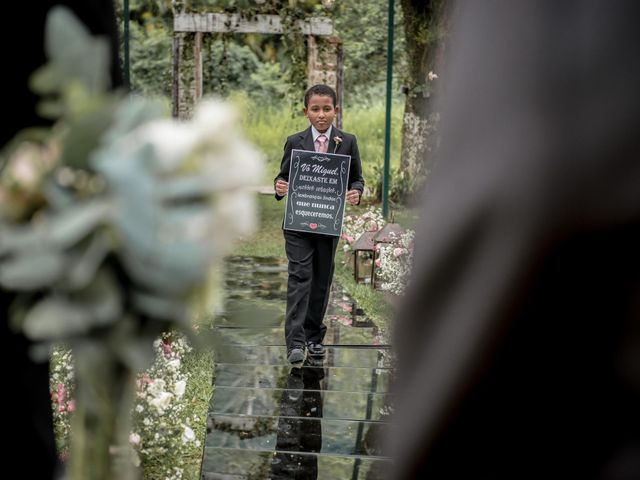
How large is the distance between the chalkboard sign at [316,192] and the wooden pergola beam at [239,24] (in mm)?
7817

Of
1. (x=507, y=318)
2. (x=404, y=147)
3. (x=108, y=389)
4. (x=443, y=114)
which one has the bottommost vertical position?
(x=404, y=147)

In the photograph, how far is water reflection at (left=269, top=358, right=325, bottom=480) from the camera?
532 cm

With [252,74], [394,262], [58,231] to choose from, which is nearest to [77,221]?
[58,231]

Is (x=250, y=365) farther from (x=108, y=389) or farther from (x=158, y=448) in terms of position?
(x=108, y=389)

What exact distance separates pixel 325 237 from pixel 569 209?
6.75 m

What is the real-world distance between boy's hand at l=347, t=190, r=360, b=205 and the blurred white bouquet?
6.43 meters

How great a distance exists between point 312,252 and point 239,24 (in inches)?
338

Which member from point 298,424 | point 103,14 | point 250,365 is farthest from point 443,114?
point 250,365

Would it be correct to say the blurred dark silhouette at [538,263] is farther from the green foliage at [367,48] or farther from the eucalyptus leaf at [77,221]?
the green foliage at [367,48]

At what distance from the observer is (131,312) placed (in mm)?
994

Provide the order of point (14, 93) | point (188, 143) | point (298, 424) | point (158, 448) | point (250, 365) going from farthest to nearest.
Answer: point (250, 365) → point (298, 424) → point (158, 448) → point (14, 93) → point (188, 143)

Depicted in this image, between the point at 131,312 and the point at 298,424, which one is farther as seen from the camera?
the point at 298,424

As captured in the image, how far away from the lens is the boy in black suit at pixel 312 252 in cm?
736

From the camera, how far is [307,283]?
7.34m
